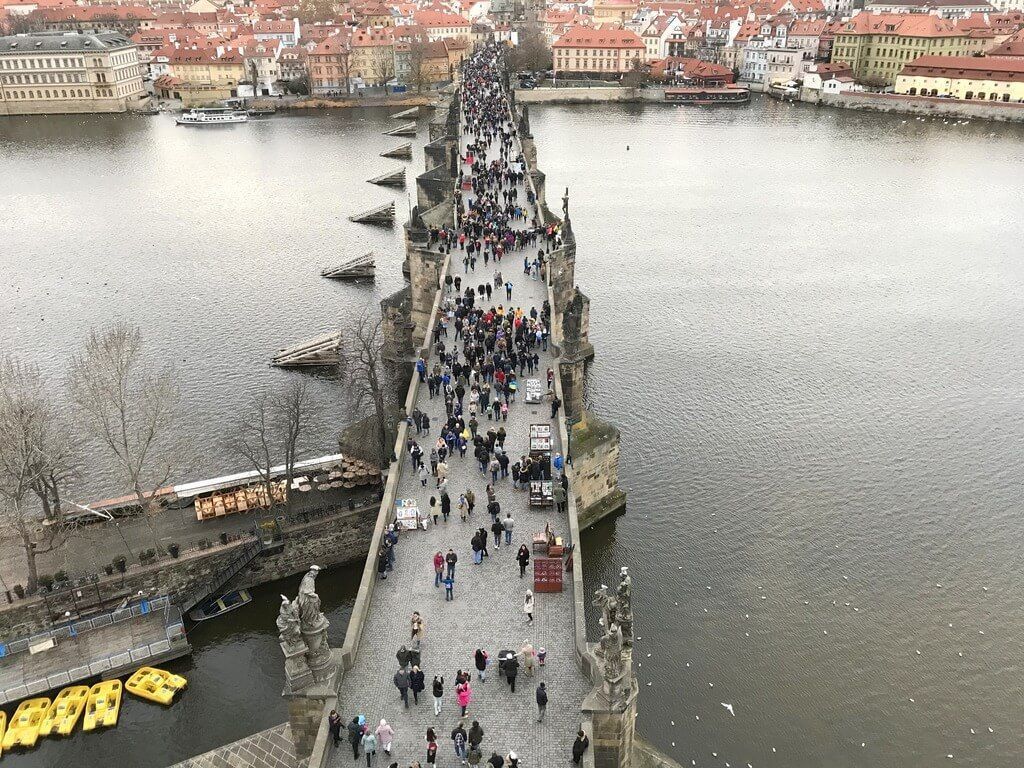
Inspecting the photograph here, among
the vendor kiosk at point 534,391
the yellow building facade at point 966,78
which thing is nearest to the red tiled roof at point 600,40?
the yellow building facade at point 966,78

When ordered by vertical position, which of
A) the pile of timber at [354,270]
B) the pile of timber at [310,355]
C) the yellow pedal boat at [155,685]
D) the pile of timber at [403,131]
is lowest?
the yellow pedal boat at [155,685]

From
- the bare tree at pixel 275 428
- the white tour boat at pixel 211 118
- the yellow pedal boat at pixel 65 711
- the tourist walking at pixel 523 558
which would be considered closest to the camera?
the tourist walking at pixel 523 558

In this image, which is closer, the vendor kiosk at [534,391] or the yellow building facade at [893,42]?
the vendor kiosk at [534,391]

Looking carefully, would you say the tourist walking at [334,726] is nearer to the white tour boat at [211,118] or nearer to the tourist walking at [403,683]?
the tourist walking at [403,683]

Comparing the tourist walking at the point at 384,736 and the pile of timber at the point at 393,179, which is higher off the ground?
the pile of timber at the point at 393,179

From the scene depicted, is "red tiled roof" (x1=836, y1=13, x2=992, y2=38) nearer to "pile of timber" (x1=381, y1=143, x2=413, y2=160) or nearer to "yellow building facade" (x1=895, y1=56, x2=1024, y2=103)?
"yellow building facade" (x1=895, y1=56, x2=1024, y2=103)

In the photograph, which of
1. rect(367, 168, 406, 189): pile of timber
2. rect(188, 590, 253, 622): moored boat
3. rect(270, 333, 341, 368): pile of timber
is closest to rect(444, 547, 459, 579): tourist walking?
rect(188, 590, 253, 622): moored boat

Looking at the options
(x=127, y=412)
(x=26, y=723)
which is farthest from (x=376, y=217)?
(x=26, y=723)

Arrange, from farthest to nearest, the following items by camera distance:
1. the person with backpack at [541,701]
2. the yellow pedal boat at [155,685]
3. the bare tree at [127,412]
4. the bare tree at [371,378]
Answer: the bare tree at [127,412], the bare tree at [371,378], the yellow pedal boat at [155,685], the person with backpack at [541,701]

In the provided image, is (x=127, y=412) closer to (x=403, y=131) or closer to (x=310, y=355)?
(x=310, y=355)
